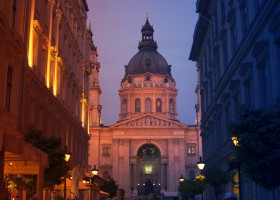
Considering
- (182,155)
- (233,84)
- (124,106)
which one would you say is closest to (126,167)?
(182,155)

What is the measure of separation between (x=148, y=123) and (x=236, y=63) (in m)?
79.4

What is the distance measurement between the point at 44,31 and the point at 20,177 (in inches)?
548

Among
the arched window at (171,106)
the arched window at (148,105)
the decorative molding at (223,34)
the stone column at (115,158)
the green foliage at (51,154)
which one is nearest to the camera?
the green foliage at (51,154)

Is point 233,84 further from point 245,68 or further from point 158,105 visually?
point 158,105

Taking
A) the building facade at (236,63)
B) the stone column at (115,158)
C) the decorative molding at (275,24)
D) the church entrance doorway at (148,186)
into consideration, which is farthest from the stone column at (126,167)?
the decorative molding at (275,24)

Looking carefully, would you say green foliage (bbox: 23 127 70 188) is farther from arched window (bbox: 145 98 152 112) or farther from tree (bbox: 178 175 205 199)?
arched window (bbox: 145 98 152 112)

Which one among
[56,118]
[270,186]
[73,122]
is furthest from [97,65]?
[270,186]

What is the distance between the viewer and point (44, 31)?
31828 mm

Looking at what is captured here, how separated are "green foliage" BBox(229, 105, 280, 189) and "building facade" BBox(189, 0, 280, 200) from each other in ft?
4.01

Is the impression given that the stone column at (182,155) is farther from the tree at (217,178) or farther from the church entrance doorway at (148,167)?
the tree at (217,178)

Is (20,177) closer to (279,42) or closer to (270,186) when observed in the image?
(270,186)

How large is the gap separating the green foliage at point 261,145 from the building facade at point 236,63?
1222mm

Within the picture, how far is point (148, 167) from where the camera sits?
4469 inches

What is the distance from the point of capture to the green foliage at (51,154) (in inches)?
918
